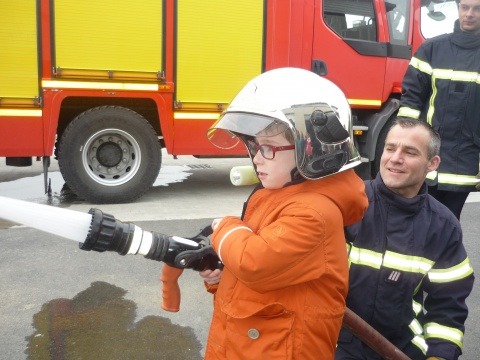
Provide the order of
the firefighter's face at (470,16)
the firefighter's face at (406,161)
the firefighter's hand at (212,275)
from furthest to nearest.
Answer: the firefighter's face at (470,16)
the firefighter's face at (406,161)
the firefighter's hand at (212,275)

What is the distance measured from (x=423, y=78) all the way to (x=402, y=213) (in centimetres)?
136

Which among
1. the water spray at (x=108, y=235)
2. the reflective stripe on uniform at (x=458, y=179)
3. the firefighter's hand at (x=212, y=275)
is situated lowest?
the reflective stripe on uniform at (x=458, y=179)

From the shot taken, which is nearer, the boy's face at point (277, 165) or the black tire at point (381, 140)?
the boy's face at point (277, 165)

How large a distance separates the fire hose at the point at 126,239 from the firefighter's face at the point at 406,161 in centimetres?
91

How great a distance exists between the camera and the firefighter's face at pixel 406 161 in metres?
2.38

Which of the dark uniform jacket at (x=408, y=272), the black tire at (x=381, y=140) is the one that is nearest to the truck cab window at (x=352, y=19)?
the black tire at (x=381, y=140)

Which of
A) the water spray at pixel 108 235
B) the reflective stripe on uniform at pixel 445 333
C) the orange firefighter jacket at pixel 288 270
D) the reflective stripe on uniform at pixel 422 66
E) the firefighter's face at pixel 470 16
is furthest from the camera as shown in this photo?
the reflective stripe on uniform at pixel 422 66

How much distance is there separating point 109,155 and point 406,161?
15.4 feet

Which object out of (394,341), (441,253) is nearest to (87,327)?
(394,341)

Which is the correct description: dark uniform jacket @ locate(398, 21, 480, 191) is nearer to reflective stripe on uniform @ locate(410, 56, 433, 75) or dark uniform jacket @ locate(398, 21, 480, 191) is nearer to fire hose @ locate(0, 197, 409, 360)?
reflective stripe on uniform @ locate(410, 56, 433, 75)

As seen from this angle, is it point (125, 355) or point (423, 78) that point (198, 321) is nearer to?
point (125, 355)

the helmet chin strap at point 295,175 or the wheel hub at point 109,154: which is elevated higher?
the helmet chin strap at point 295,175

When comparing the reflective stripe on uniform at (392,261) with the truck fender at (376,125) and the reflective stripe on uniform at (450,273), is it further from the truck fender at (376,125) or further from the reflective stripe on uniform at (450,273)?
the truck fender at (376,125)

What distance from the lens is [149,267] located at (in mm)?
4531
